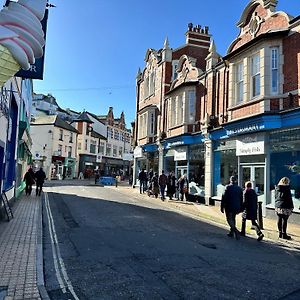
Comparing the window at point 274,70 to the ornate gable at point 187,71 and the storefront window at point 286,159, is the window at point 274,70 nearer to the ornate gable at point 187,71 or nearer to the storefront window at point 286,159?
the storefront window at point 286,159

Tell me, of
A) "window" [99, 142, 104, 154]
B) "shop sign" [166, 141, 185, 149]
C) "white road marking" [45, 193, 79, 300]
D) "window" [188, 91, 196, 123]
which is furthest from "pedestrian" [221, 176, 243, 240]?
"window" [99, 142, 104, 154]

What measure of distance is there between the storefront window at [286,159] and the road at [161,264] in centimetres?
435

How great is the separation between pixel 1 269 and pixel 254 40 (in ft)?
43.7

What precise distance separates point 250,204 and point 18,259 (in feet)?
21.6

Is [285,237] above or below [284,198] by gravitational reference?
below

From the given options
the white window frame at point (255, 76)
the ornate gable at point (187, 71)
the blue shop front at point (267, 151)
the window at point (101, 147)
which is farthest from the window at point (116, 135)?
the white window frame at point (255, 76)

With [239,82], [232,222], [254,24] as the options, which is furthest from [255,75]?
[232,222]

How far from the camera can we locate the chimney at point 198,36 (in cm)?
2788

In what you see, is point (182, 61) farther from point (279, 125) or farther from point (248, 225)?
point (248, 225)

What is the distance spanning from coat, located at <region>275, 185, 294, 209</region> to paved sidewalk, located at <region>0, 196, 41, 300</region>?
693 cm

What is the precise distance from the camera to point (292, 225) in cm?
1269

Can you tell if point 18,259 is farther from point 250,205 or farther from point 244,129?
point 244,129

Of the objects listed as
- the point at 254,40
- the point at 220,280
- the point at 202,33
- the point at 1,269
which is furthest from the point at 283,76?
the point at 202,33

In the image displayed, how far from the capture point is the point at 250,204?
10359 millimetres
